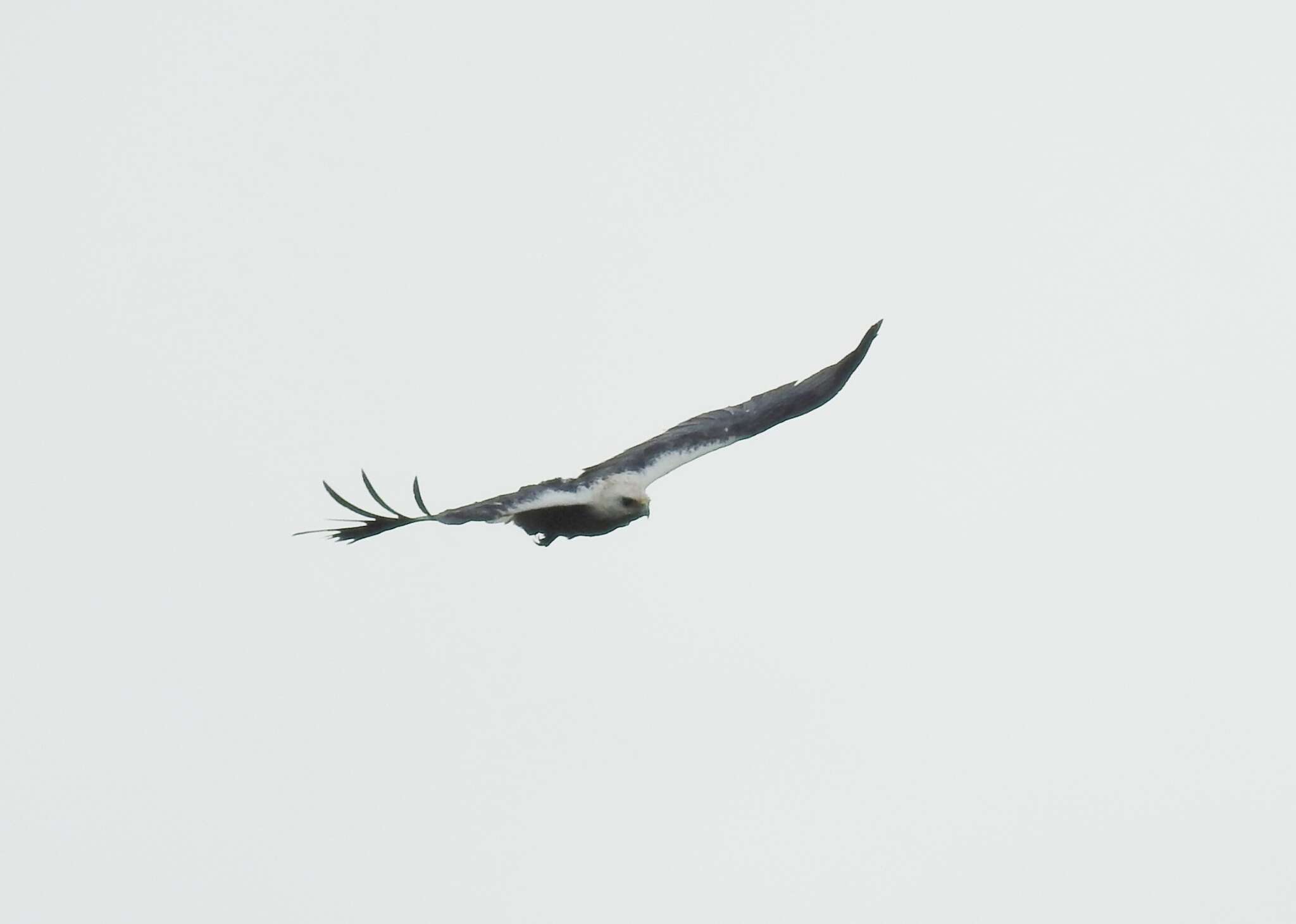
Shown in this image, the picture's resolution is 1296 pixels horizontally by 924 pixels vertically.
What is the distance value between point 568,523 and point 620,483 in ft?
2.31

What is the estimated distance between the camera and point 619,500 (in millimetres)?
25078

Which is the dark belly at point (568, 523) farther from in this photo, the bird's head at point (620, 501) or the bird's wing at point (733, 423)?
the bird's wing at point (733, 423)

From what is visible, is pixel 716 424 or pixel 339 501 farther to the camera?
pixel 716 424

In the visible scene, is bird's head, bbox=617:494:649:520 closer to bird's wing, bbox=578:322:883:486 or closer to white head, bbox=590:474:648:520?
white head, bbox=590:474:648:520

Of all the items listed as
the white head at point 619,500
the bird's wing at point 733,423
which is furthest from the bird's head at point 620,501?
the bird's wing at point 733,423

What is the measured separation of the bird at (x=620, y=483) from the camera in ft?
74.8

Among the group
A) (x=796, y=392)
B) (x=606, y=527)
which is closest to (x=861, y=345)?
(x=796, y=392)

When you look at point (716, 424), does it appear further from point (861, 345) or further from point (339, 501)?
point (339, 501)

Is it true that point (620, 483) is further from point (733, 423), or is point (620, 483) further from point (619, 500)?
point (733, 423)

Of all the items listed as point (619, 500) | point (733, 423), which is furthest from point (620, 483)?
point (733, 423)

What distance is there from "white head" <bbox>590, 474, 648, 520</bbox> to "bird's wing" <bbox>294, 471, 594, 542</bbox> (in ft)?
0.49

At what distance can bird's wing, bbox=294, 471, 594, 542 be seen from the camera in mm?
22391

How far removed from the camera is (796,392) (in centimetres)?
2741

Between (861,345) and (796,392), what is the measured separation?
1234 millimetres
